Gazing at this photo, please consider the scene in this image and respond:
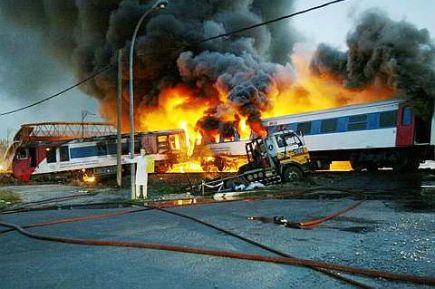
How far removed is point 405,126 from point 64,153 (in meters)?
20.5

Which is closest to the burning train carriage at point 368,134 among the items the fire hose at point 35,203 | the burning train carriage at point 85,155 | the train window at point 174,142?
the train window at point 174,142

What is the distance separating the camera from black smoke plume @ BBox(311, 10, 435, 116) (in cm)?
1817

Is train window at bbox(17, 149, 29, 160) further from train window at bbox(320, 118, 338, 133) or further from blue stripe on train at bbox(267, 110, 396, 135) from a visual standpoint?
train window at bbox(320, 118, 338, 133)

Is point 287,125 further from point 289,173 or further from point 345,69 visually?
point 345,69

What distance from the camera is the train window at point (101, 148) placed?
28484mm

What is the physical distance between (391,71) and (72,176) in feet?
65.4

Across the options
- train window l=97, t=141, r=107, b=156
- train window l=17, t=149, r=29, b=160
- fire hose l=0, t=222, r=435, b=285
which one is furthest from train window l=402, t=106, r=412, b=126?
train window l=17, t=149, r=29, b=160

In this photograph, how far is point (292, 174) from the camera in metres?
16.8

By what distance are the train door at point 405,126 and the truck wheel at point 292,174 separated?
4702 millimetres

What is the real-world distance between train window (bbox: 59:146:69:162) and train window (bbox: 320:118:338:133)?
53.6ft

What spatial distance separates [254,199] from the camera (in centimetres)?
1238

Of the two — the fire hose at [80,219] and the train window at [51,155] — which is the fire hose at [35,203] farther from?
the train window at [51,155]

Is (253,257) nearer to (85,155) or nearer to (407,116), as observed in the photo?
(407,116)

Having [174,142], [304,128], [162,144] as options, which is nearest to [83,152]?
[162,144]
